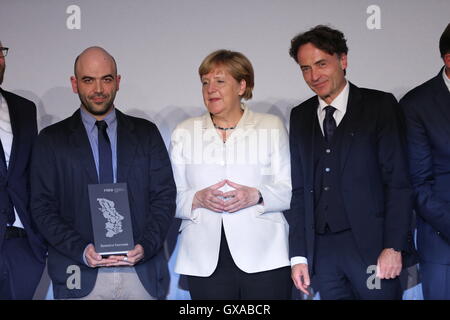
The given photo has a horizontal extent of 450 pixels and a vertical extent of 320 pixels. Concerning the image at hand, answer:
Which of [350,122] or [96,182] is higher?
[350,122]

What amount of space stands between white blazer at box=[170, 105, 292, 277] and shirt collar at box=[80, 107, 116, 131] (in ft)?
1.13

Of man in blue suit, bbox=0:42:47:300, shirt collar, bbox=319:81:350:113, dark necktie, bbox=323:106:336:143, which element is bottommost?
man in blue suit, bbox=0:42:47:300

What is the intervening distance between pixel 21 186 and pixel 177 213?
0.77 m

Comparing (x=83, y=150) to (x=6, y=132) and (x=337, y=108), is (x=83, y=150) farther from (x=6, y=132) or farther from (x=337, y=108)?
(x=337, y=108)

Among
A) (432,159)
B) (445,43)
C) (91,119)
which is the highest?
(445,43)

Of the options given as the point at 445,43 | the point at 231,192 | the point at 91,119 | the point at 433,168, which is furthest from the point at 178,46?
the point at 433,168

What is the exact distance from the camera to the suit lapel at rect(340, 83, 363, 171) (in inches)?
132

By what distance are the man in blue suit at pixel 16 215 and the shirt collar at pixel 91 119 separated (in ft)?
0.97

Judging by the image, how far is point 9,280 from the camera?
135 inches

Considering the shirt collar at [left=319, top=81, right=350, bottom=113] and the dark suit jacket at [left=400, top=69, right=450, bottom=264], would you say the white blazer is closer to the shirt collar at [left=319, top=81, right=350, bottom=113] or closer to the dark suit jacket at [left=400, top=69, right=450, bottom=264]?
the shirt collar at [left=319, top=81, right=350, bottom=113]

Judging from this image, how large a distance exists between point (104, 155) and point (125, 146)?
0.36 ft

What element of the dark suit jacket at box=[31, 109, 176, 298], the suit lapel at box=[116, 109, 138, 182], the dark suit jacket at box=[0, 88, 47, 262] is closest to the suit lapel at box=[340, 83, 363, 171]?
the dark suit jacket at box=[31, 109, 176, 298]

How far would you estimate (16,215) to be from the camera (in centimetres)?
349

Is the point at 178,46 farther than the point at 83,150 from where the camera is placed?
Yes
